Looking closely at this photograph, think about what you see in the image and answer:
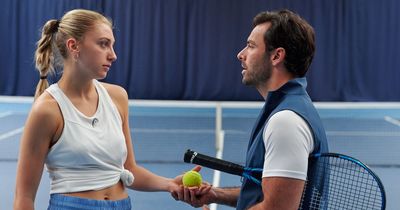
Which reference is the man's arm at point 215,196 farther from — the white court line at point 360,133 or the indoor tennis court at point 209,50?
the indoor tennis court at point 209,50

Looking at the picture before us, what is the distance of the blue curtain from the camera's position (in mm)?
12234

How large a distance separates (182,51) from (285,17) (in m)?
10.6

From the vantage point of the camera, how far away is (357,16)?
Result: 12203 millimetres

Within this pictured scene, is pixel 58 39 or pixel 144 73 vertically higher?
pixel 58 39

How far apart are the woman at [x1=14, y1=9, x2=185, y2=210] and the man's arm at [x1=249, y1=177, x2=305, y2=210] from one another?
759mm

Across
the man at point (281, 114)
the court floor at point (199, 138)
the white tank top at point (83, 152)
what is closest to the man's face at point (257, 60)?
the man at point (281, 114)

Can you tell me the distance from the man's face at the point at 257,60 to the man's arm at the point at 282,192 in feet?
1.22

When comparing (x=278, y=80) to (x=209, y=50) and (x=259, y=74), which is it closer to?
(x=259, y=74)

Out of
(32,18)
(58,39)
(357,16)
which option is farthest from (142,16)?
(58,39)

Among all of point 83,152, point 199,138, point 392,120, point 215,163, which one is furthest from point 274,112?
point 392,120

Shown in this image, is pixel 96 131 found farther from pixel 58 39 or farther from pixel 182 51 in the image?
pixel 182 51

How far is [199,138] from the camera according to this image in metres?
8.52

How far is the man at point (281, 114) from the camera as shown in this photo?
68.6 inches

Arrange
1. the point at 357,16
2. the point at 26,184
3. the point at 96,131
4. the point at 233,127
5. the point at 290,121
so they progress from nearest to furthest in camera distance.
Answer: the point at 290,121
the point at 26,184
the point at 96,131
the point at 233,127
the point at 357,16
